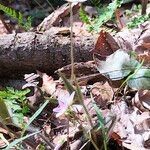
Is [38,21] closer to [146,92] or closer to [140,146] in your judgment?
[146,92]

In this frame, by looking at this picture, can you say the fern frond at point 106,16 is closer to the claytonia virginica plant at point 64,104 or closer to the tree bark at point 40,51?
the tree bark at point 40,51

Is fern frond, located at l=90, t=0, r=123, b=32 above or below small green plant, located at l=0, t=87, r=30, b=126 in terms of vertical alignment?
above

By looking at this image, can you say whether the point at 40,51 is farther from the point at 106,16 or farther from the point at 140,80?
the point at 140,80

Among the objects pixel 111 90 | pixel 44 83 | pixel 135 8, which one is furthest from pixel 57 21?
pixel 111 90

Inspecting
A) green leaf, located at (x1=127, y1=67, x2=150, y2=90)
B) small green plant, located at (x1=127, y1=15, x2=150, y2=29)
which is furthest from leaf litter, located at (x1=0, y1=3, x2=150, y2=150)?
small green plant, located at (x1=127, y1=15, x2=150, y2=29)

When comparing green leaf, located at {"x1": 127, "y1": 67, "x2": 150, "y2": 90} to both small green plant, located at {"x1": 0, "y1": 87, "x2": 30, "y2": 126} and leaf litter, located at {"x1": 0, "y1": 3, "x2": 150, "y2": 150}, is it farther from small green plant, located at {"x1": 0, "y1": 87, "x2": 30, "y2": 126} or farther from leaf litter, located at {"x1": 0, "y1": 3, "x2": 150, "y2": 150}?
small green plant, located at {"x1": 0, "y1": 87, "x2": 30, "y2": 126}

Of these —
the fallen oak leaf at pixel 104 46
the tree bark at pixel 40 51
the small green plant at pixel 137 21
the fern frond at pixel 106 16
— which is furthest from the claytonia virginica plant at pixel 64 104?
the small green plant at pixel 137 21
